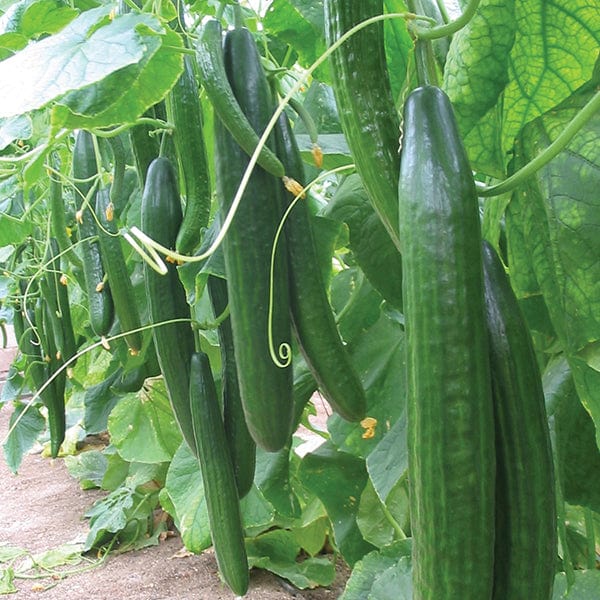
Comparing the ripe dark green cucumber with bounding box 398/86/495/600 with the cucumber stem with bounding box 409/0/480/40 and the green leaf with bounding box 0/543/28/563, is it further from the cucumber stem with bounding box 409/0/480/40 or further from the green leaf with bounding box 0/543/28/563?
the green leaf with bounding box 0/543/28/563

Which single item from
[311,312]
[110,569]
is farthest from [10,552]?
[311,312]

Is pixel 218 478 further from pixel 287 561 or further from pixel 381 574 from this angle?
pixel 287 561

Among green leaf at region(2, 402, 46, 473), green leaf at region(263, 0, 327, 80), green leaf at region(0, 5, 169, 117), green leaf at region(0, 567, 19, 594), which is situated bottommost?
green leaf at region(0, 567, 19, 594)

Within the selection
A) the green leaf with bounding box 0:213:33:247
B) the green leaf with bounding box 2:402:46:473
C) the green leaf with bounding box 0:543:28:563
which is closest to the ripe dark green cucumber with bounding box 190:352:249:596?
the green leaf with bounding box 0:213:33:247

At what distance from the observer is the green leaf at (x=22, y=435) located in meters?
2.94

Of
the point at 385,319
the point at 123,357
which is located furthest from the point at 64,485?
the point at 385,319

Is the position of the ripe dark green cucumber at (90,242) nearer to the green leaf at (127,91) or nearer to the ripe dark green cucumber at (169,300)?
the ripe dark green cucumber at (169,300)

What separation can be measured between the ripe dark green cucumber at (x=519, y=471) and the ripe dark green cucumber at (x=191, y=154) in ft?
1.86

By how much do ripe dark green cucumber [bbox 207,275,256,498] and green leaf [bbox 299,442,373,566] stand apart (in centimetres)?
73

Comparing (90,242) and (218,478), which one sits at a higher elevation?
(90,242)

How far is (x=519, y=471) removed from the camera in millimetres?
632

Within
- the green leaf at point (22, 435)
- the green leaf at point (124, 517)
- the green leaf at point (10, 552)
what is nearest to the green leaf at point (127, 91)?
the green leaf at point (22, 435)

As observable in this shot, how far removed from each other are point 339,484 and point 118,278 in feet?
2.48

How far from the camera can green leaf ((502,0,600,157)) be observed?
87 centimetres
